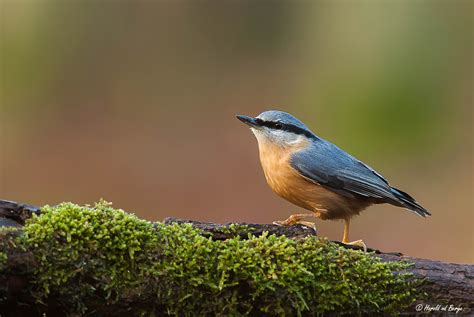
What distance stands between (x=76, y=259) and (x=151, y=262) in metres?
0.40

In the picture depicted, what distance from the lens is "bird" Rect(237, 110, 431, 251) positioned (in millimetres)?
5824

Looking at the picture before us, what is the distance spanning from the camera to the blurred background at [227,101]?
13.1 m

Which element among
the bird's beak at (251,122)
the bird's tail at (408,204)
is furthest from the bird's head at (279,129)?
the bird's tail at (408,204)

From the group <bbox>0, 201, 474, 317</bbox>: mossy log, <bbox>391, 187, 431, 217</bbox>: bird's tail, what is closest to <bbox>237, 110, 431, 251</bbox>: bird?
<bbox>391, 187, 431, 217</bbox>: bird's tail

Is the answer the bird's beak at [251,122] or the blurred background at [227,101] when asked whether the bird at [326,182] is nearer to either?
the bird's beak at [251,122]

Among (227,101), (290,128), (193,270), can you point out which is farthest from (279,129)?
(227,101)

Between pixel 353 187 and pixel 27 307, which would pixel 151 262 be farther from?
pixel 353 187

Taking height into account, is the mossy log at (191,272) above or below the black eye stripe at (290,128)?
below

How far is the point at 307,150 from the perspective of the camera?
6.12 meters

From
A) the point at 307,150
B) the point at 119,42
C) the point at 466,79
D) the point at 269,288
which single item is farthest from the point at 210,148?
the point at 269,288

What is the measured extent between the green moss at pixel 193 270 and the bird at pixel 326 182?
62.0 inches

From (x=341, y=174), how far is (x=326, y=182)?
158 millimetres

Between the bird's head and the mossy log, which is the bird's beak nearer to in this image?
the bird's head

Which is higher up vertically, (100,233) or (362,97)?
(362,97)
